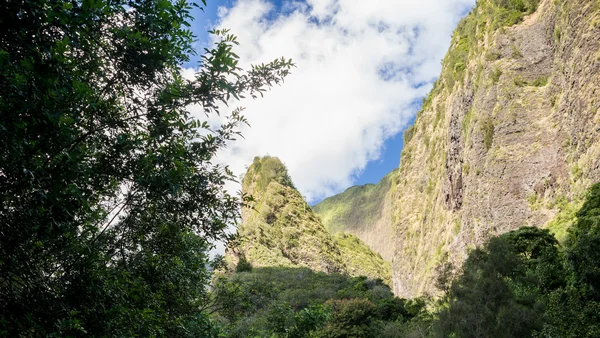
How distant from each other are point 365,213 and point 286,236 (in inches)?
2506

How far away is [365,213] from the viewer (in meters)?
125

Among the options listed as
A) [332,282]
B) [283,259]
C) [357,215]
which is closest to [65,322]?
[332,282]

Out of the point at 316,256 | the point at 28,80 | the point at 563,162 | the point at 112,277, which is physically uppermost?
the point at 316,256

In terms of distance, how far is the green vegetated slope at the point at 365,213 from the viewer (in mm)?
110250

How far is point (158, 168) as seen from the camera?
4473 mm

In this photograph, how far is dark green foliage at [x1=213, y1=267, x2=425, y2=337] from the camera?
7758mm

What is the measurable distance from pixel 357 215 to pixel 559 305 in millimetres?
115202

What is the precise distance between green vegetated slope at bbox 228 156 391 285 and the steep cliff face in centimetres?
2367

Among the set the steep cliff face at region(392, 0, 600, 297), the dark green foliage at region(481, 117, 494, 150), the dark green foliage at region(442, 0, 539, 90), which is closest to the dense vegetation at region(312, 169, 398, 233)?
the dark green foliage at region(442, 0, 539, 90)

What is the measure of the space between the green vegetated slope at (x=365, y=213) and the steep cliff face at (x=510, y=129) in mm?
63967

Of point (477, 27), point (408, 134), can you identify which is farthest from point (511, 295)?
point (408, 134)

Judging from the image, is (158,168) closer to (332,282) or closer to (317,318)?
(317,318)

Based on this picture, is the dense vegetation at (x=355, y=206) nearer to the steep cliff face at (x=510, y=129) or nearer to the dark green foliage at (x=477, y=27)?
the dark green foliage at (x=477, y=27)

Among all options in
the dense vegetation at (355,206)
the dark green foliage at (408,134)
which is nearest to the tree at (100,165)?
the dark green foliage at (408,134)
